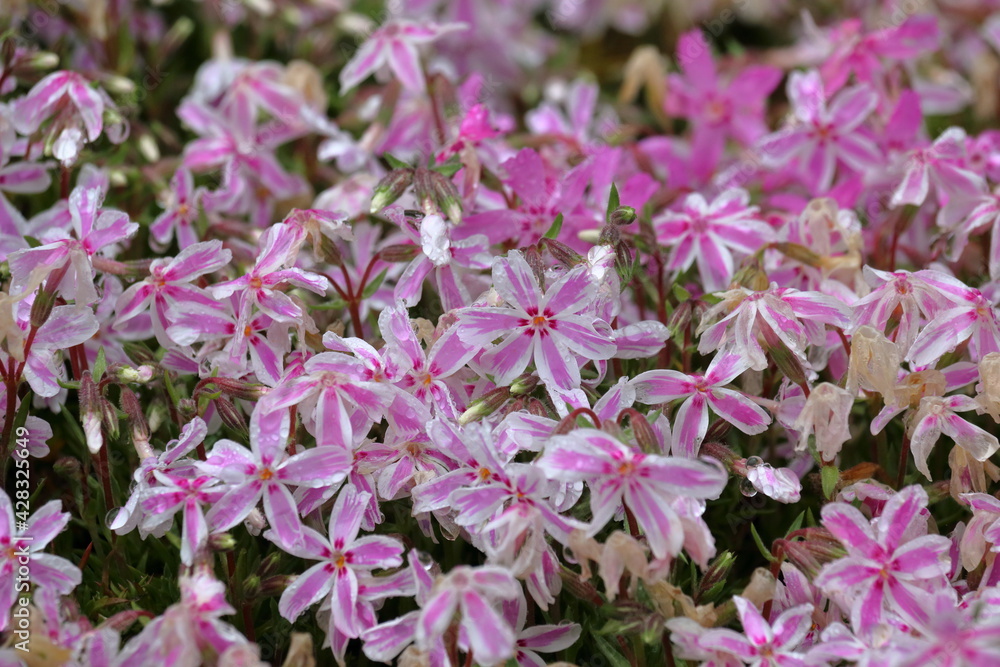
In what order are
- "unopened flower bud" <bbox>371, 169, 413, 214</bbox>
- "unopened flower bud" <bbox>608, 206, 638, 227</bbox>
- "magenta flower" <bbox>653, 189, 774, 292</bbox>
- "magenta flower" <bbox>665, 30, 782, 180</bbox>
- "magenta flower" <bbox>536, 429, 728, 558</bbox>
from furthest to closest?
"magenta flower" <bbox>665, 30, 782, 180</bbox>, "magenta flower" <bbox>653, 189, 774, 292</bbox>, "unopened flower bud" <bbox>371, 169, 413, 214</bbox>, "unopened flower bud" <bbox>608, 206, 638, 227</bbox>, "magenta flower" <bbox>536, 429, 728, 558</bbox>

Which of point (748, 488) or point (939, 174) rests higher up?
point (939, 174)

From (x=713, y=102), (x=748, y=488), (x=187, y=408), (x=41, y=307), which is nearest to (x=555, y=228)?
(x=748, y=488)

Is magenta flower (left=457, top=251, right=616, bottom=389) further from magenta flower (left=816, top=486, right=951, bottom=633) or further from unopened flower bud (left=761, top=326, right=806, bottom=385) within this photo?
magenta flower (left=816, top=486, right=951, bottom=633)

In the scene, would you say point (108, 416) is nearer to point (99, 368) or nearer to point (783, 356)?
point (99, 368)

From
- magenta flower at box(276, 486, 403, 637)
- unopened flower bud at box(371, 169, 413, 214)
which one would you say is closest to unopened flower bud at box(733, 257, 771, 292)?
unopened flower bud at box(371, 169, 413, 214)

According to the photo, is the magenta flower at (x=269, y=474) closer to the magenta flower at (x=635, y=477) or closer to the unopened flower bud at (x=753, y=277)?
the magenta flower at (x=635, y=477)

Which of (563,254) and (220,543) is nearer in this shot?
(220,543)
